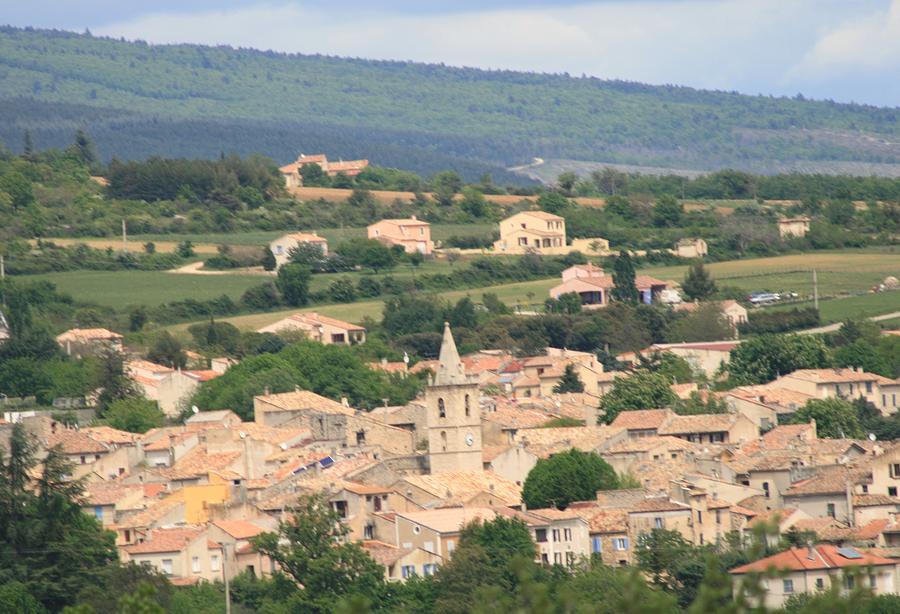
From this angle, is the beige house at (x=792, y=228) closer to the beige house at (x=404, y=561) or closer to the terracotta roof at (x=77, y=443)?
the terracotta roof at (x=77, y=443)

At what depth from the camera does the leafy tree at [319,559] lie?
43.8 m

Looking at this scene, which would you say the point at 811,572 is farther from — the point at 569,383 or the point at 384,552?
the point at 569,383

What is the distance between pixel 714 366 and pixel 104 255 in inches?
1384

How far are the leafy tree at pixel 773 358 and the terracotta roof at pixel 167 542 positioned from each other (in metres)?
28.9

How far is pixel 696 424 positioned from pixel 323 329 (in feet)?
89.6

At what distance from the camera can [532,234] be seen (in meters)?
114

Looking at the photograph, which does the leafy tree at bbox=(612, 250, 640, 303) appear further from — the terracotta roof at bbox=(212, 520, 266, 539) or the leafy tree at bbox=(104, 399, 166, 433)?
the terracotta roof at bbox=(212, 520, 266, 539)

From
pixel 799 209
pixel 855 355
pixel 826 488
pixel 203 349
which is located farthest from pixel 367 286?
pixel 826 488

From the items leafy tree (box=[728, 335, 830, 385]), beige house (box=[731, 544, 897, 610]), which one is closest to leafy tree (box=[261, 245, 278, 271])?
leafy tree (box=[728, 335, 830, 385])

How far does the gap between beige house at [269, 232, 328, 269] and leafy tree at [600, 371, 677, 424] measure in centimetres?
3830

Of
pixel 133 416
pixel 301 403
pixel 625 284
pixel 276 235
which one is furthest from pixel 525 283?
pixel 301 403

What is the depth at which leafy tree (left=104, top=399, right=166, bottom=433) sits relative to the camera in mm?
68125

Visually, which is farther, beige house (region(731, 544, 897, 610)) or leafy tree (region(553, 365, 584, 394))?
leafy tree (region(553, 365, 584, 394))

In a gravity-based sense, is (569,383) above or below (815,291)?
below
